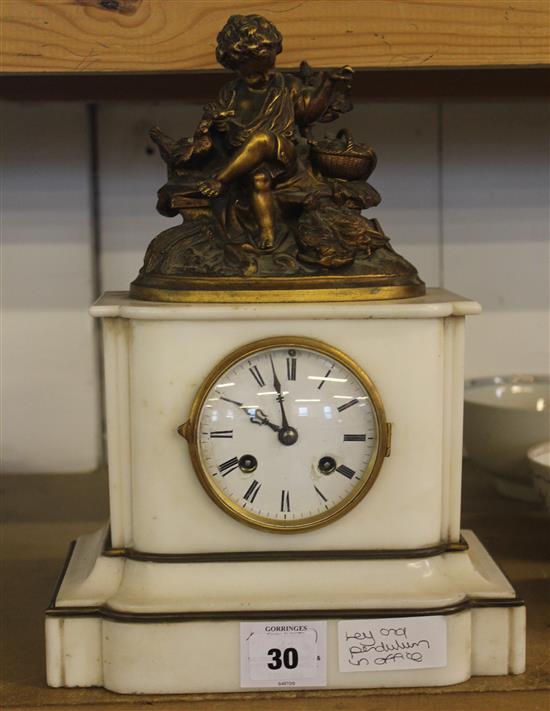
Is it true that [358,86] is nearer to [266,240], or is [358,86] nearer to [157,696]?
[266,240]

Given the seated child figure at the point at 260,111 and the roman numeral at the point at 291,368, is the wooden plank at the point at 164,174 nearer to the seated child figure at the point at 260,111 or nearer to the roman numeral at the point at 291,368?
the seated child figure at the point at 260,111

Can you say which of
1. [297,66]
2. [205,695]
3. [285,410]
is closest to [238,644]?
[205,695]

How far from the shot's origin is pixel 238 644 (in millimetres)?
896

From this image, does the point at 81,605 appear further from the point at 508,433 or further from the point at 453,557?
the point at 508,433

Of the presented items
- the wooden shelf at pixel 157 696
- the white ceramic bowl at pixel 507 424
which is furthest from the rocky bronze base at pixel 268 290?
the white ceramic bowl at pixel 507 424

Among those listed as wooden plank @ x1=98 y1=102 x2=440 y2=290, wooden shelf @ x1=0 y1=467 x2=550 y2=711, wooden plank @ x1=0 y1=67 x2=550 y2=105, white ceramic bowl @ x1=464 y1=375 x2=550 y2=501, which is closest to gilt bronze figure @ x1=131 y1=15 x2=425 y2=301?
wooden plank @ x1=0 y1=67 x2=550 y2=105

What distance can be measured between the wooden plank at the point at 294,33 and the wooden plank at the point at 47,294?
0.43 m

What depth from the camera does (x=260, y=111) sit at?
3.10ft

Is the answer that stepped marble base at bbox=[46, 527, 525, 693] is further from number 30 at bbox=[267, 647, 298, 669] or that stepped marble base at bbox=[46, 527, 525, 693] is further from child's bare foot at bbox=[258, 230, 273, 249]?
child's bare foot at bbox=[258, 230, 273, 249]

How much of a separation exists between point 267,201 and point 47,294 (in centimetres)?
66

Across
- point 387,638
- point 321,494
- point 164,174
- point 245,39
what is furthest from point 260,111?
point 164,174

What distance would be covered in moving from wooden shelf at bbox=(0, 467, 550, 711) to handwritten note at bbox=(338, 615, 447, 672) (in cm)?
3

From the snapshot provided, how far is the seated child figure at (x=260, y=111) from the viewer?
3.02 feet

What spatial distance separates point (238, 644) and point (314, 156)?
412mm
